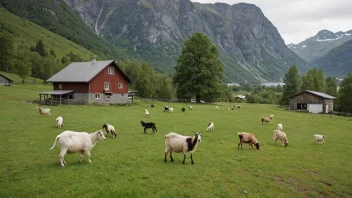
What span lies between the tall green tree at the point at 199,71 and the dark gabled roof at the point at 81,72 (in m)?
23.7

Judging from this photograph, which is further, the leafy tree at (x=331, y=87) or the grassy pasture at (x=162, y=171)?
the leafy tree at (x=331, y=87)

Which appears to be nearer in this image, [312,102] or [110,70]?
[110,70]

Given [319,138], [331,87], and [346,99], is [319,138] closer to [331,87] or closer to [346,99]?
[346,99]

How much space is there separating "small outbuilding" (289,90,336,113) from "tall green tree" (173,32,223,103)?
1052 inches

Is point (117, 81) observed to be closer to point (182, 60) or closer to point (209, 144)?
point (182, 60)

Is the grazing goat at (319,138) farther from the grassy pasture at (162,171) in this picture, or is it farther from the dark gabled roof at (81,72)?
the dark gabled roof at (81,72)

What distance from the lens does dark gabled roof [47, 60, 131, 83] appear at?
5613cm

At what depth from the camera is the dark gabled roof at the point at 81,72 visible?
56.1 m

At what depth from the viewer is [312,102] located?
76500 mm

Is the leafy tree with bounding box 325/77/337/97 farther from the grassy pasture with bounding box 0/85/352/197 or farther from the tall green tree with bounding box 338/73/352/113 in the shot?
the grassy pasture with bounding box 0/85/352/197

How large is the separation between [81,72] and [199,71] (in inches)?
1297

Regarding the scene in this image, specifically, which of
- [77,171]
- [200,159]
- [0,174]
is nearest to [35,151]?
[0,174]

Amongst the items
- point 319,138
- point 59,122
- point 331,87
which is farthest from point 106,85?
point 331,87

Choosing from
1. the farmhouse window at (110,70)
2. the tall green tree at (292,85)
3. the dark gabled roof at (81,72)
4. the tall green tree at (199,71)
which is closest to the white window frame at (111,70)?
the farmhouse window at (110,70)
